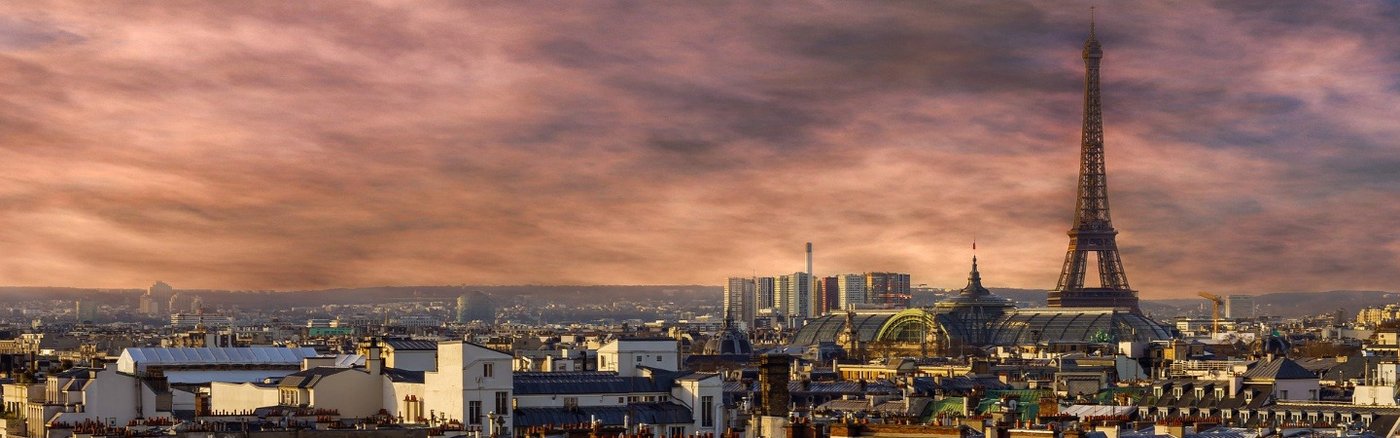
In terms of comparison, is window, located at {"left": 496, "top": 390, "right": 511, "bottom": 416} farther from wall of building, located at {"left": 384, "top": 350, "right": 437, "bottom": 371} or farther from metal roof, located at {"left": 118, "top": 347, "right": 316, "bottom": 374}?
metal roof, located at {"left": 118, "top": 347, "right": 316, "bottom": 374}

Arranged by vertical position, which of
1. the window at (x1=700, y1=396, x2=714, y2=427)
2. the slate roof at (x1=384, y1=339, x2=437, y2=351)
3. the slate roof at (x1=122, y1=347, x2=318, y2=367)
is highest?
the slate roof at (x1=384, y1=339, x2=437, y2=351)

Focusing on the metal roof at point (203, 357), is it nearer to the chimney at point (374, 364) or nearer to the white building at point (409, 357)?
the white building at point (409, 357)

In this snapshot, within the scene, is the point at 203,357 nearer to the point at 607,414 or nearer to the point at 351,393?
the point at 607,414

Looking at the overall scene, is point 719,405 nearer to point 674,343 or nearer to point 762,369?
point 762,369

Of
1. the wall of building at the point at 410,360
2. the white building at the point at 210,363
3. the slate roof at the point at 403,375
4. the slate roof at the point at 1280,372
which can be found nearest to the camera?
the slate roof at the point at 403,375

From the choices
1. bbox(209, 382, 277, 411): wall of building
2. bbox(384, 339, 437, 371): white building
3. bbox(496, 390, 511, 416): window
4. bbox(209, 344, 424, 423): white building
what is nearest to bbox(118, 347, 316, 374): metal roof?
bbox(384, 339, 437, 371): white building

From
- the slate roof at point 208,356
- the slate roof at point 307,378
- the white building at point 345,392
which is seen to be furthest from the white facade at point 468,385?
the slate roof at point 208,356

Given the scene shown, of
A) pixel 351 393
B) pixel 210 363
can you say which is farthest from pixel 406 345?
pixel 351 393
